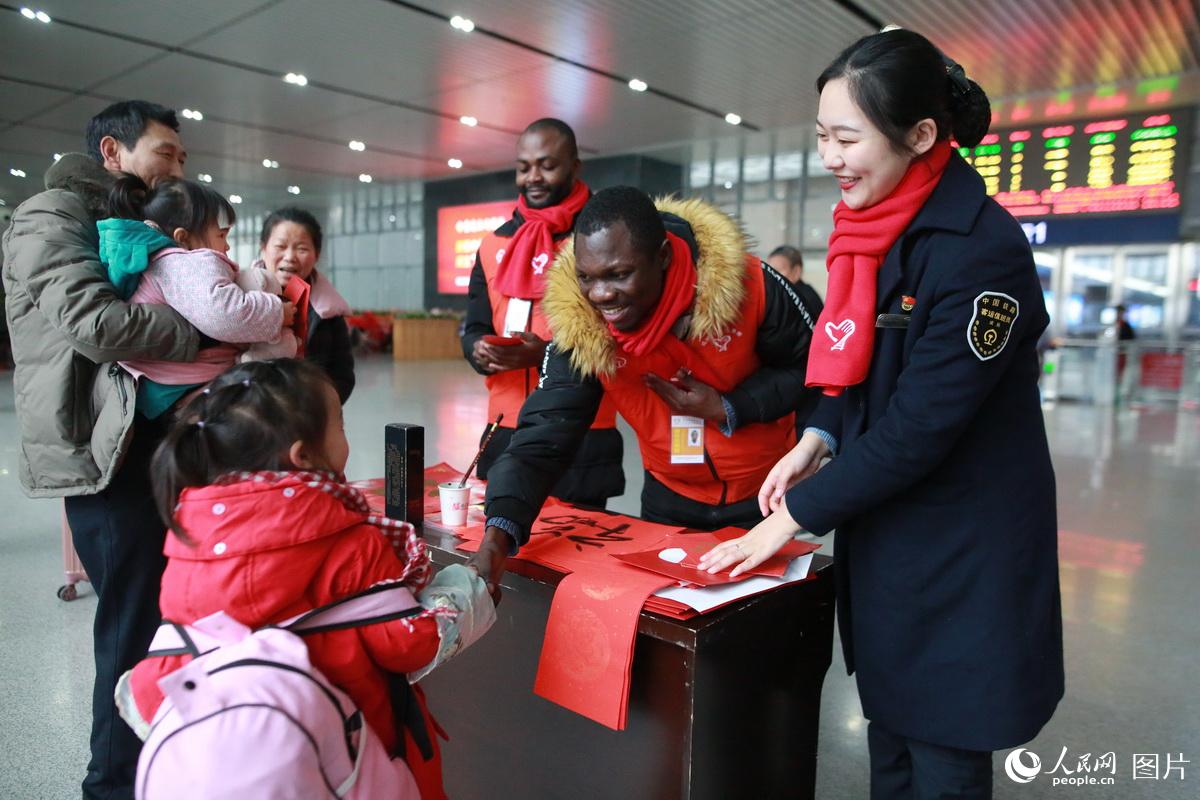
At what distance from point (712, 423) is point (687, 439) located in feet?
0.24

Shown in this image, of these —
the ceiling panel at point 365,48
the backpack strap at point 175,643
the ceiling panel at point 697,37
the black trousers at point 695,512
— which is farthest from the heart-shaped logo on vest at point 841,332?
the ceiling panel at point 365,48

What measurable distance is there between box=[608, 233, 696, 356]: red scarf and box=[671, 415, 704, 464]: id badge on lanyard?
Result: 188mm

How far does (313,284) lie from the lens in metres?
2.57

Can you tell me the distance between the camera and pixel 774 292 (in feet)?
5.84

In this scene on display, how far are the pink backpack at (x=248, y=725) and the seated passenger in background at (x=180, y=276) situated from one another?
94 cm

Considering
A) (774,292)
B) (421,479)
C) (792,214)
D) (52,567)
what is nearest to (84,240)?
(421,479)

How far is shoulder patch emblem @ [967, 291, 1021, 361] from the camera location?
3.29 ft

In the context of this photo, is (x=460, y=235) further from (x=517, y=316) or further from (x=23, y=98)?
(x=517, y=316)

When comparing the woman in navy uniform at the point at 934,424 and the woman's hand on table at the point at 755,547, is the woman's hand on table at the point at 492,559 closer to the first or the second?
the woman's hand on table at the point at 755,547

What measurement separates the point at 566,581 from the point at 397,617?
1.14 feet

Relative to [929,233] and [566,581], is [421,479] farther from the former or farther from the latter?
[929,233]

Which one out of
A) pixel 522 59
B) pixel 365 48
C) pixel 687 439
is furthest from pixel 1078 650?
pixel 365 48

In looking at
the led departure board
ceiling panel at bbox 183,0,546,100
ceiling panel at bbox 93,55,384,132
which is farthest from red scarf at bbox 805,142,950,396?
ceiling panel at bbox 93,55,384,132

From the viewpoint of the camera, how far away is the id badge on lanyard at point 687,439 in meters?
1.75
